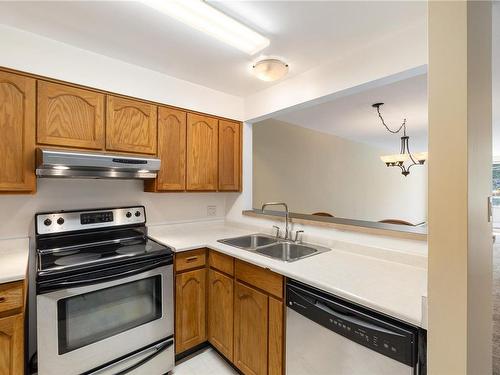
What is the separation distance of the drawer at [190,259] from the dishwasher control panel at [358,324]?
860mm

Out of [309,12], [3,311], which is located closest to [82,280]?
[3,311]

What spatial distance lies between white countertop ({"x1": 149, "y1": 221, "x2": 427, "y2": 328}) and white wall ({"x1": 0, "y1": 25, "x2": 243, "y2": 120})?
1.24m

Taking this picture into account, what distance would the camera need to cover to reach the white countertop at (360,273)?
1.01 meters

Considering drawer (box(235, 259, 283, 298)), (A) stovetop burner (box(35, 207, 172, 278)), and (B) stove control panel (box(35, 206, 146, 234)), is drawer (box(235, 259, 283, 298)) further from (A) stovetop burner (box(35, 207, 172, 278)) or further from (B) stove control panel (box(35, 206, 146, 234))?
(B) stove control panel (box(35, 206, 146, 234))

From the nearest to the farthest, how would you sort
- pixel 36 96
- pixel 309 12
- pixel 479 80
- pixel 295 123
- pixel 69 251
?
pixel 479 80
pixel 309 12
pixel 36 96
pixel 69 251
pixel 295 123

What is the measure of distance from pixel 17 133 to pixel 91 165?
432 mm

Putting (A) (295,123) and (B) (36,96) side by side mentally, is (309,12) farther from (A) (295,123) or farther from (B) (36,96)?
(A) (295,123)

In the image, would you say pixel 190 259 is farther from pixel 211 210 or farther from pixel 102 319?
pixel 211 210

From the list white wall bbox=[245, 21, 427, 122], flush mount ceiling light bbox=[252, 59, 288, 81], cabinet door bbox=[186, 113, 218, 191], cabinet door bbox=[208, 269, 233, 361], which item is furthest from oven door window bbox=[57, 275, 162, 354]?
white wall bbox=[245, 21, 427, 122]

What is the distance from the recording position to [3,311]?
1.18m

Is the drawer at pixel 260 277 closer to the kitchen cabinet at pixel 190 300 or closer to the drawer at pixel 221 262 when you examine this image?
the drawer at pixel 221 262

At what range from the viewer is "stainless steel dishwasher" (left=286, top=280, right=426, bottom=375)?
924 mm

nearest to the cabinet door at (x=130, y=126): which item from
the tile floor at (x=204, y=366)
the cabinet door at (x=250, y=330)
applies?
the cabinet door at (x=250, y=330)

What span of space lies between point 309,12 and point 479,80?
2.92 feet
